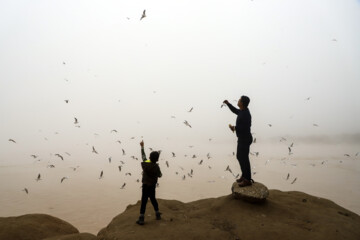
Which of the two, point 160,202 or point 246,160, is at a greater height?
point 246,160

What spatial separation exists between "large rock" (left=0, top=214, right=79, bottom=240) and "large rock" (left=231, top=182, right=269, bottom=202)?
286 inches

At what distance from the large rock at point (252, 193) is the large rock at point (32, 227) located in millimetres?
7262

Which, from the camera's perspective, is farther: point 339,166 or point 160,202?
point 339,166

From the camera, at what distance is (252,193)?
9.20 meters

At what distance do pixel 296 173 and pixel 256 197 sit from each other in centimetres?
2341

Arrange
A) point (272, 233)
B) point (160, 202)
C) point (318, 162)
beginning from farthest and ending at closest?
point (318, 162), point (160, 202), point (272, 233)

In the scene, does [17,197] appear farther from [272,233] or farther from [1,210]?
[272,233]

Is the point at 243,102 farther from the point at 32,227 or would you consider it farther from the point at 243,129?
the point at 32,227

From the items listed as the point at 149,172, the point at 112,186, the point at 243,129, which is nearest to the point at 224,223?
the point at 149,172

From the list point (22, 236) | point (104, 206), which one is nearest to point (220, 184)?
point (104, 206)

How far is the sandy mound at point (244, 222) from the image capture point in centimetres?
739

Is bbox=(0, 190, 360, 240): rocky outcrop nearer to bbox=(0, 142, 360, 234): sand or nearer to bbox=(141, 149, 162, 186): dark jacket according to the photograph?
bbox=(141, 149, 162, 186): dark jacket

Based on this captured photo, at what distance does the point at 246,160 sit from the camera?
9156mm

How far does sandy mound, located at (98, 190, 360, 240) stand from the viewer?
7395mm
